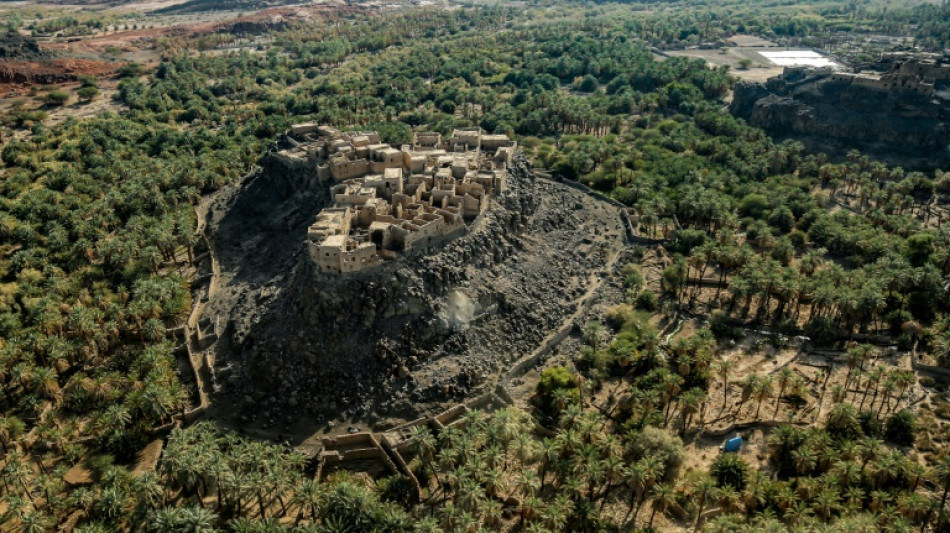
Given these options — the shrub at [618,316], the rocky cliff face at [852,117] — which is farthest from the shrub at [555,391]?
the rocky cliff face at [852,117]

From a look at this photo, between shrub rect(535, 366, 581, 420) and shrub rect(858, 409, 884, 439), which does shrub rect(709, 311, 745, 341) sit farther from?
shrub rect(535, 366, 581, 420)

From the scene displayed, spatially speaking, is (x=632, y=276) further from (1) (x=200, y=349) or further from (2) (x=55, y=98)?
(2) (x=55, y=98)

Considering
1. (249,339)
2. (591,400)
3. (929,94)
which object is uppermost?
(929,94)

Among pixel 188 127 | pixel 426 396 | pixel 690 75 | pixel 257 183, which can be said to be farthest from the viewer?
pixel 690 75

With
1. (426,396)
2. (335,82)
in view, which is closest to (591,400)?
(426,396)

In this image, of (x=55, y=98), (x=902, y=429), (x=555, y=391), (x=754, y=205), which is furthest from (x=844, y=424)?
(x=55, y=98)

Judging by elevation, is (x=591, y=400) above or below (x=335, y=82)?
below

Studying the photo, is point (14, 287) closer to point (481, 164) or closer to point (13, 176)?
point (13, 176)

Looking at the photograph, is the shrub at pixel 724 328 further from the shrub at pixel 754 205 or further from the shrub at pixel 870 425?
the shrub at pixel 754 205

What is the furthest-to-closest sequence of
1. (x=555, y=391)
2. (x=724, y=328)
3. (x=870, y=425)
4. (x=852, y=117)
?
(x=852, y=117), (x=724, y=328), (x=555, y=391), (x=870, y=425)
